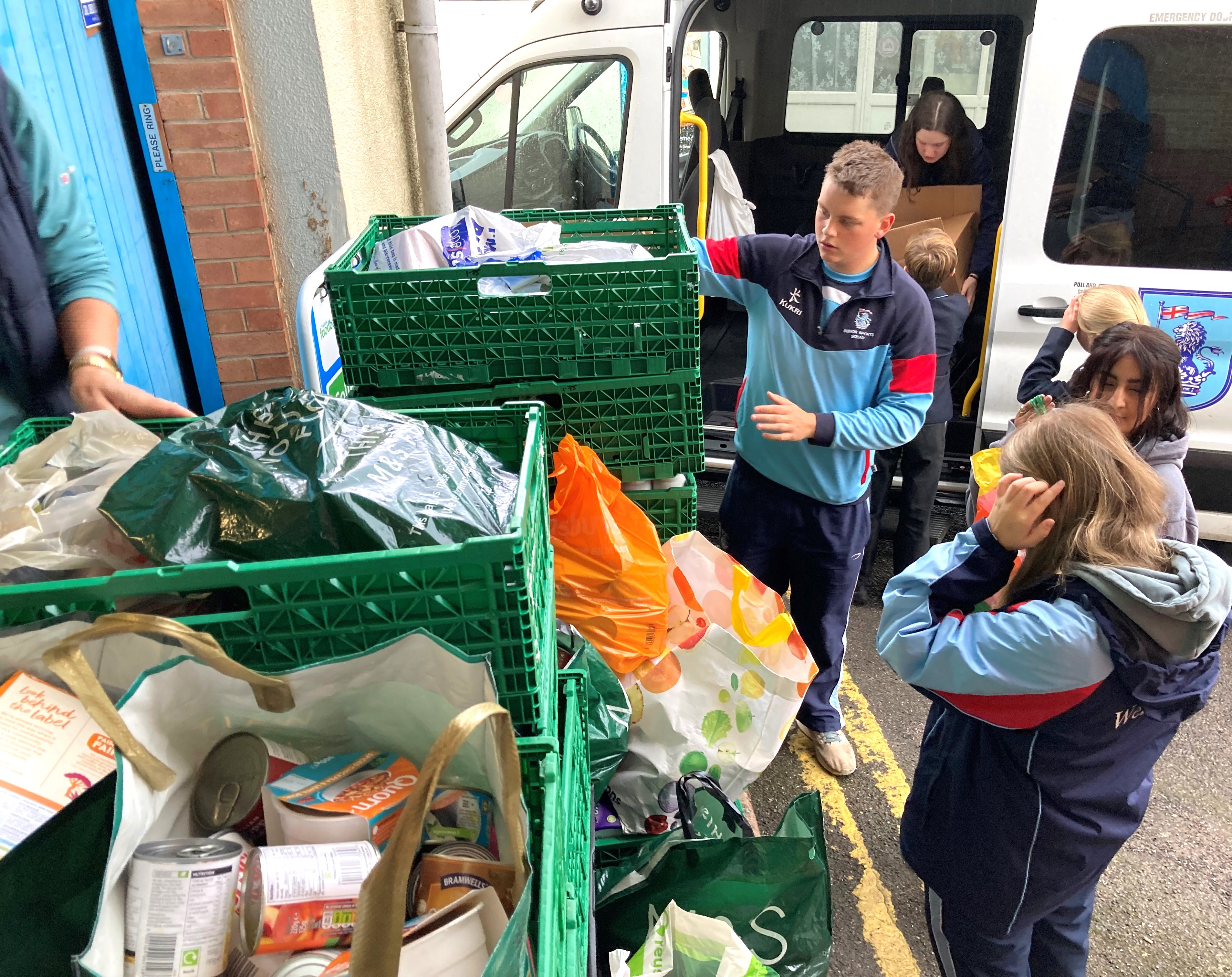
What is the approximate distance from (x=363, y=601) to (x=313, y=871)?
0.32 metres

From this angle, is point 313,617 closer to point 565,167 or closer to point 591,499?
point 591,499

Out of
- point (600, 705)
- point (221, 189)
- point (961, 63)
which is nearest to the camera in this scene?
point (600, 705)

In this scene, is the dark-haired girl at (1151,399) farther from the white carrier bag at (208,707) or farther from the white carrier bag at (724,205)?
the white carrier bag at (724,205)

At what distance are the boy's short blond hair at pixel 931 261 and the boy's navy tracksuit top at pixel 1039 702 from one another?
2.30m

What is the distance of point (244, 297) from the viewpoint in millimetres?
3043

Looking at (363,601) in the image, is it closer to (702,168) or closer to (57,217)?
(57,217)

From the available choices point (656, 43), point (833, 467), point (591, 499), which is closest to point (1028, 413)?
point (833, 467)

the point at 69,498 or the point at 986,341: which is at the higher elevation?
the point at 69,498

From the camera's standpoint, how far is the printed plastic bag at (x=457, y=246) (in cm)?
216

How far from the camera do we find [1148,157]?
152 inches

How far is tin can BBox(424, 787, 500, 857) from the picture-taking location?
112 cm

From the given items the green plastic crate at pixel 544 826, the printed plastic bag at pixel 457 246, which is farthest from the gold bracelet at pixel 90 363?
the green plastic crate at pixel 544 826

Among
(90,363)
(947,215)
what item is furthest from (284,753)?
(947,215)

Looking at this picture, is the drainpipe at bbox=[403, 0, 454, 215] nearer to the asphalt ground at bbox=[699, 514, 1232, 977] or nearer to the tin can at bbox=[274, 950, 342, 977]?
the asphalt ground at bbox=[699, 514, 1232, 977]
